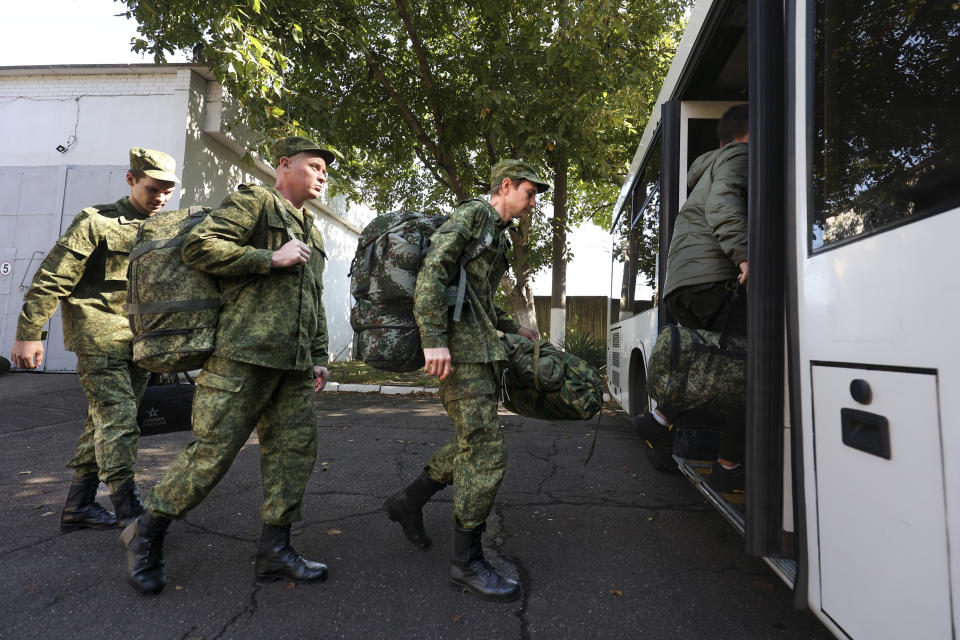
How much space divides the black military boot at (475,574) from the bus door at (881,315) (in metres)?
1.10

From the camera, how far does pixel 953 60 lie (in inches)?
52.9

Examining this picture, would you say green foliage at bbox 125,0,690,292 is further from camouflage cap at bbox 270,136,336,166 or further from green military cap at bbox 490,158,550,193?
green military cap at bbox 490,158,550,193

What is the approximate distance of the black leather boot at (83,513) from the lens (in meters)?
2.87

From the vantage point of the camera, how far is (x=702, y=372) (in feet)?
7.98

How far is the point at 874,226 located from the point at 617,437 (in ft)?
14.2

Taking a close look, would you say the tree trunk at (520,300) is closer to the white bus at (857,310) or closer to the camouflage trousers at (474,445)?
the camouflage trousers at (474,445)

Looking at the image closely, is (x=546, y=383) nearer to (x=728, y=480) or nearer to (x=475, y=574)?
(x=475, y=574)

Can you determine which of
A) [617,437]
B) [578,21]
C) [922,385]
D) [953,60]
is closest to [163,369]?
[922,385]

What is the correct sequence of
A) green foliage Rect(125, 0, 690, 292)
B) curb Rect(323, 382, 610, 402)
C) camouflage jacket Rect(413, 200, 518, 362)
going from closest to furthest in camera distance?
camouflage jacket Rect(413, 200, 518, 362)
green foliage Rect(125, 0, 690, 292)
curb Rect(323, 382, 610, 402)

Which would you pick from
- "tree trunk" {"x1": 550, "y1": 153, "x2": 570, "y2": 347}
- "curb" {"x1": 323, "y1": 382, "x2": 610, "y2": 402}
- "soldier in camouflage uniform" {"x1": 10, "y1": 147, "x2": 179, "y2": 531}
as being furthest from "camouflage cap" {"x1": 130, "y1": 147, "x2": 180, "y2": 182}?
"tree trunk" {"x1": 550, "y1": 153, "x2": 570, "y2": 347}

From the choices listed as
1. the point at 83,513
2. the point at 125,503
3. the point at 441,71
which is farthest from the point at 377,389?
the point at 125,503

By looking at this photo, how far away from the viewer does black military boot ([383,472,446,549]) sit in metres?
2.63

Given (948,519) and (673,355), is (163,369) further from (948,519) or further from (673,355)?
(948,519)

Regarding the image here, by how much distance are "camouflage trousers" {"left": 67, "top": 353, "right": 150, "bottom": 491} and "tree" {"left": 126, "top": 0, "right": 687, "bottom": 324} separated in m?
3.90
